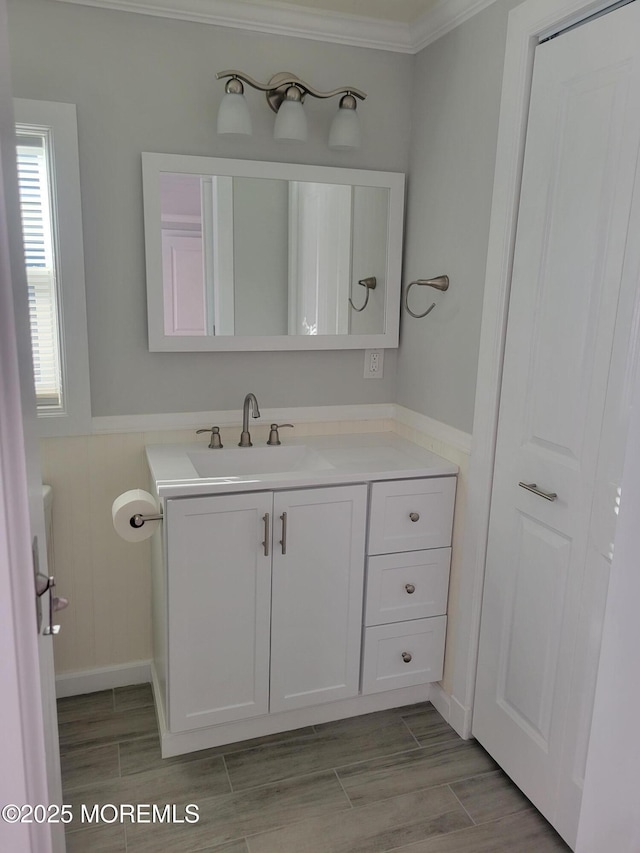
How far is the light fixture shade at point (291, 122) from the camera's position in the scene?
2.23 metres

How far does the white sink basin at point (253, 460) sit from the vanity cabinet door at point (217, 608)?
358 millimetres

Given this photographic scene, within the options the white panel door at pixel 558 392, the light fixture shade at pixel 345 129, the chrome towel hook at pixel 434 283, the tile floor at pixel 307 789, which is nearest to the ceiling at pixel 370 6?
the light fixture shade at pixel 345 129

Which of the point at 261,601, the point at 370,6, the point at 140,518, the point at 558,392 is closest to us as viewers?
the point at 558,392

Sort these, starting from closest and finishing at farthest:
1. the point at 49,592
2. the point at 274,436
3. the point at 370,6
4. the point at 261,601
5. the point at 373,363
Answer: the point at 49,592
the point at 261,601
the point at 370,6
the point at 274,436
the point at 373,363

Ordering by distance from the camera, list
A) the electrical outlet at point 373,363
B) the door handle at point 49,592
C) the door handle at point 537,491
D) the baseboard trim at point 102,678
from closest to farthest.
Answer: the door handle at point 49,592
the door handle at point 537,491
the baseboard trim at point 102,678
the electrical outlet at point 373,363

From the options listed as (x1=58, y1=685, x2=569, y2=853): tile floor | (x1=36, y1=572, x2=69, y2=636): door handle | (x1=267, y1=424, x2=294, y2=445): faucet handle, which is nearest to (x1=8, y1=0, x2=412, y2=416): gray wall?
(x1=267, y1=424, x2=294, y2=445): faucet handle

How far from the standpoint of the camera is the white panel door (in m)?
1.60

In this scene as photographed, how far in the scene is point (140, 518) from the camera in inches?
79.4

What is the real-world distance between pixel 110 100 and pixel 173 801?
2201 mm

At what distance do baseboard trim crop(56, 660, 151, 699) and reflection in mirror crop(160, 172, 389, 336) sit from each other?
1.29m

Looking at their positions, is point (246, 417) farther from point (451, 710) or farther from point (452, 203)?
point (451, 710)

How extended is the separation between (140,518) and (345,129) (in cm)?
150

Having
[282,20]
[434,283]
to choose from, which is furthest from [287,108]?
[434,283]

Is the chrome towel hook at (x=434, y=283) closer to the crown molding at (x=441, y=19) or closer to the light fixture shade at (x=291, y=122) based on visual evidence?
the light fixture shade at (x=291, y=122)
